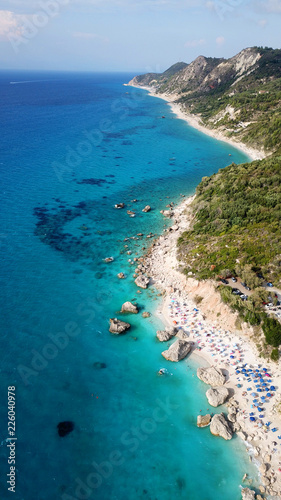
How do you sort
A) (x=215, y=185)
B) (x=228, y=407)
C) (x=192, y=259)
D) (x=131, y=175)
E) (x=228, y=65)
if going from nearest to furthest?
(x=228, y=407)
(x=192, y=259)
(x=215, y=185)
(x=131, y=175)
(x=228, y=65)

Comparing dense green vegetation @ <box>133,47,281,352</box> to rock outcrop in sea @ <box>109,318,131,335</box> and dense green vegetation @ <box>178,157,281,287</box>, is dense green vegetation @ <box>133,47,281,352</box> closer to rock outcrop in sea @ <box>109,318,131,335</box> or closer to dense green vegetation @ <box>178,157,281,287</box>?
dense green vegetation @ <box>178,157,281,287</box>

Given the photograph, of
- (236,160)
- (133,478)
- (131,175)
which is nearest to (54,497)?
(133,478)

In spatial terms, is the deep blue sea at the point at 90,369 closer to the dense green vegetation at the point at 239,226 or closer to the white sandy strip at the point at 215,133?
the dense green vegetation at the point at 239,226

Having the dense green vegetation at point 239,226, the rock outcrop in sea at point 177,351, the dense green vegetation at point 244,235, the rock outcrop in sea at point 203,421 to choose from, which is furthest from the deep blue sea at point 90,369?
the dense green vegetation at point 239,226

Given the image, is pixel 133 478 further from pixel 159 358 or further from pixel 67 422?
pixel 159 358

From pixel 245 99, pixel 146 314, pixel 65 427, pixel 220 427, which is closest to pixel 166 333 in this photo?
pixel 146 314

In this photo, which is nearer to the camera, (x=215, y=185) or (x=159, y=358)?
(x=159, y=358)

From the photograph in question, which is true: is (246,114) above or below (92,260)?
above
